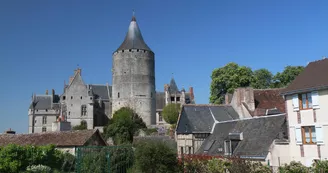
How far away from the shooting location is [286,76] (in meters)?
42.7

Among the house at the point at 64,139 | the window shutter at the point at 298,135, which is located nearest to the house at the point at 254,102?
the window shutter at the point at 298,135

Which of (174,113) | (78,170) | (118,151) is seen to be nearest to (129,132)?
(174,113)

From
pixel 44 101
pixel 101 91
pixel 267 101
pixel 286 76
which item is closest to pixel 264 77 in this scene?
pixel 286 76

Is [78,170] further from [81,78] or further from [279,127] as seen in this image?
[81,78]

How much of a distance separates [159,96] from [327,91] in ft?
173

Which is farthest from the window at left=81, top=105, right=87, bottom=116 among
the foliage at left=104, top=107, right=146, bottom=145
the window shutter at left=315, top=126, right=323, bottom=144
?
the window shutter at left=315, top=126, right=323, bottom=144

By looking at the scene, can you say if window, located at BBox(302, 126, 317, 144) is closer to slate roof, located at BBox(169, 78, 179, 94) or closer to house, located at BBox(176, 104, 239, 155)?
house, located at BBox(176, 104, 239, 155)

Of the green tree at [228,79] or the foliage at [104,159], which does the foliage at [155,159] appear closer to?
the foliage at [104,159]

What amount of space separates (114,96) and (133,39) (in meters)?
9.70

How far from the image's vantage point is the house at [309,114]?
635 inches

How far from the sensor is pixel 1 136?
26719 millimetres

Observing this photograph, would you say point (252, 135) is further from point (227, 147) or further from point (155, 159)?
A: point (155, 159)

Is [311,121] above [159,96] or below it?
below

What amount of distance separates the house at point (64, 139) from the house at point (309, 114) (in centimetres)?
1254
